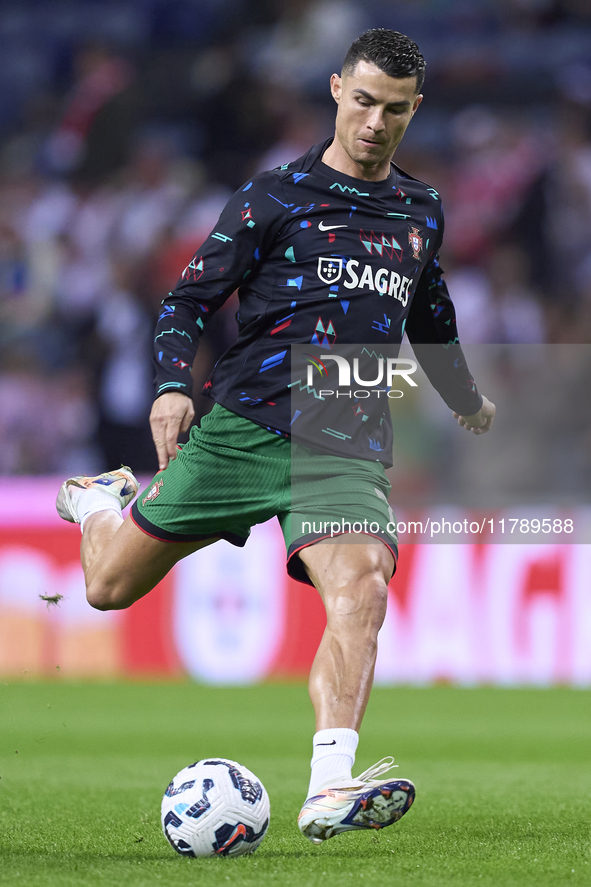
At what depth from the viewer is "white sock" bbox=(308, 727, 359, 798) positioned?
330 cm

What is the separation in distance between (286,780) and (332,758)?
194cm

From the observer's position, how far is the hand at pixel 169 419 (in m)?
3.54

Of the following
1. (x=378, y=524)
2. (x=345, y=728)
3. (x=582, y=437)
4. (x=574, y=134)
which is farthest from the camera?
(x=574, y=134)

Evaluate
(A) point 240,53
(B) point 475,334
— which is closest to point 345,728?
(B) point 475,334

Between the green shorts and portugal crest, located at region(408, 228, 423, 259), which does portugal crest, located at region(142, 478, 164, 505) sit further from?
portugal crest, located at region(408, 228, 423, 259)

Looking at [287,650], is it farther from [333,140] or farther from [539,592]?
[333,140]

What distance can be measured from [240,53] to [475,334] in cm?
462

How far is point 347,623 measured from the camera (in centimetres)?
350

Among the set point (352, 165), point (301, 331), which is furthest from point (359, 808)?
point (352, 165)

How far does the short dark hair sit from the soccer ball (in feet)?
6.97

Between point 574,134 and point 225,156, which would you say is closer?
point 574,134

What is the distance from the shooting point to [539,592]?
8047mm

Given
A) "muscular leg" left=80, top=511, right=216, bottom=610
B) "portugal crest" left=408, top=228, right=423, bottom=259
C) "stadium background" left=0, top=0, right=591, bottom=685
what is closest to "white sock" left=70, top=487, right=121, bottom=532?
"muscular leg" left=80, top=511, right=216, bottom=610

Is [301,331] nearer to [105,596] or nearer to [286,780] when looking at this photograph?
[105,596]
